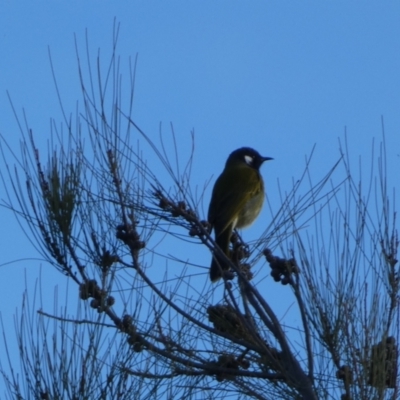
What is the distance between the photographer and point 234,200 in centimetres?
770

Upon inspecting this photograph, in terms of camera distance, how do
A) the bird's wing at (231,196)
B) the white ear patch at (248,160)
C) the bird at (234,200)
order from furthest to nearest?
the white ear patch at (248,160), the bird's wing at (231,196), the bird at (234,200)

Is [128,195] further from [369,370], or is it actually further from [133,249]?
[369,370]

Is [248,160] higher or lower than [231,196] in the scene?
higher

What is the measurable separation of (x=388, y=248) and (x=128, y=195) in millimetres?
1054

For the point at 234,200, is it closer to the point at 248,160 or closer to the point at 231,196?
the point at 231,196

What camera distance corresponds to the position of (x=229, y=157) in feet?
31.5

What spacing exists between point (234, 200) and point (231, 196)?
54mm

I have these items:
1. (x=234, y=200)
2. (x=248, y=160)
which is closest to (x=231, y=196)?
(x=234, y=200)

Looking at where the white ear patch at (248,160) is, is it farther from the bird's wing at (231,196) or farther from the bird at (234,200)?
the bird's wing at (231,196)

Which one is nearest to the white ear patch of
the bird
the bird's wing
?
the bird

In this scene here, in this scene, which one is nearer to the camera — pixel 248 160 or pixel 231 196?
pixel 231 196

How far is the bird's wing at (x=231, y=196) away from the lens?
722 cm

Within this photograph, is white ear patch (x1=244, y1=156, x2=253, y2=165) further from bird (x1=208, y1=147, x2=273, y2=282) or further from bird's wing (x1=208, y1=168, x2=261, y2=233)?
bird's wing (x1=208, y1=168, x2=261, y2=233)

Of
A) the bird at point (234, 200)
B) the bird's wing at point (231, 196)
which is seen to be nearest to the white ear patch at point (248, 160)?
the bird at point (234, 200)
